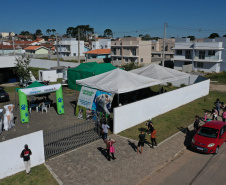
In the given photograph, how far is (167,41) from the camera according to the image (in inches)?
2879

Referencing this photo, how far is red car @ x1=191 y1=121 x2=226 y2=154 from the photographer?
1134 cm

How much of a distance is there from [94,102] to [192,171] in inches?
334

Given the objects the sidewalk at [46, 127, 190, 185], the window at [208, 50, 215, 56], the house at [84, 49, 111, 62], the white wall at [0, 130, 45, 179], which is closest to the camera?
the white wall at [0, 130, 45, 179]

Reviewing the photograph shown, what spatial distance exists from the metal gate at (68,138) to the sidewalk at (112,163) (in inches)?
17.9

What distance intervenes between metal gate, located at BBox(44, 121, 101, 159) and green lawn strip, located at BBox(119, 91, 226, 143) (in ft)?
6.34

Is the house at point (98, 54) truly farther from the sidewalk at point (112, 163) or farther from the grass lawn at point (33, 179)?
the grass lawn at point (33, 179)

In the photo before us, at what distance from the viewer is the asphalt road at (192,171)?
9.23 metres

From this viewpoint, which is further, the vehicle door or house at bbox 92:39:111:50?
house at bbox 92:39:111:50

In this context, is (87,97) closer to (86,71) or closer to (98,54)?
(86,71)

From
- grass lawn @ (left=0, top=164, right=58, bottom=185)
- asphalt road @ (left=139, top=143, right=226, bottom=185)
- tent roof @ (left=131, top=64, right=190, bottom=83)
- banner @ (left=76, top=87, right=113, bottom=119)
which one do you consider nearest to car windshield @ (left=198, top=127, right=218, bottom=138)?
asphalt road @ (left=139, top=143, right=226, bottom=185)

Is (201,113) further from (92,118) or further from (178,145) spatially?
(92,118)

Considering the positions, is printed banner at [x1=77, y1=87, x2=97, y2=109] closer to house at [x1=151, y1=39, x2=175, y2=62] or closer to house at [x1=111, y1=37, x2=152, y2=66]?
house at [x1=111, y1=37, x2=152, y2=66]

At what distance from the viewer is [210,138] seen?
38.4 feet

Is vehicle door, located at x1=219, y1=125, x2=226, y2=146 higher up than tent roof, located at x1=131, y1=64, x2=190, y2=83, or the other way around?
tent roof, located at x1=131, y1=64, x2=190, y2=83
